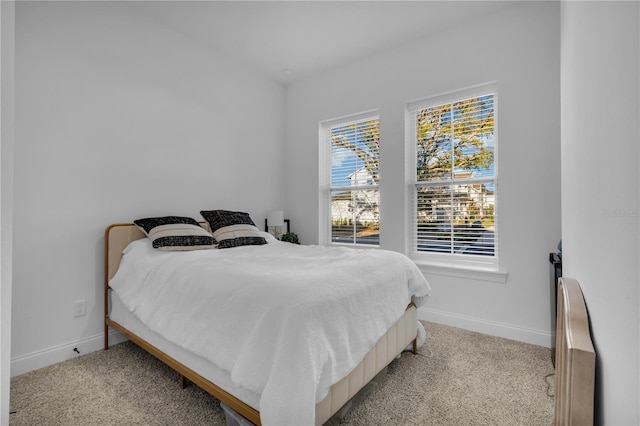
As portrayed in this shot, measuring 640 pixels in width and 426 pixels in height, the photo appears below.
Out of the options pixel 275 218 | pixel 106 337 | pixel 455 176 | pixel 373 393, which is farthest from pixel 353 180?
pixel 106 337

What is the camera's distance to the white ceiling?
8.87 ft

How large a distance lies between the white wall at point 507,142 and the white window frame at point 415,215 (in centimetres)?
7

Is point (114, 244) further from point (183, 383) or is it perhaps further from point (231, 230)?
point (183, 383)

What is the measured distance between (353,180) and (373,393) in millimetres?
2480

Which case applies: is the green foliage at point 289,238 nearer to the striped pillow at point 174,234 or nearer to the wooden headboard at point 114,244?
the striped pillow at point 174,234

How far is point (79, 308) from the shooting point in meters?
2.45

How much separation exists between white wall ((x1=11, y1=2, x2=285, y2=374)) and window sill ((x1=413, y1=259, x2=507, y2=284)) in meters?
2.30

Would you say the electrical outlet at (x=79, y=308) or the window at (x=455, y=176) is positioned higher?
the window at (x=455, y=176)

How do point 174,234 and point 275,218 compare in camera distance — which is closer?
point 174,234

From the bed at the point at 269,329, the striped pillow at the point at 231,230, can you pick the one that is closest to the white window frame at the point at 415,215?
the bed at the point at 269,329

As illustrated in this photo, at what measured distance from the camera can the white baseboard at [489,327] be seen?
2561 millimetres

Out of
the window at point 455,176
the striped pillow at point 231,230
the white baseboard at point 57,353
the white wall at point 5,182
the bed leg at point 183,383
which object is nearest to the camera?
the white wall at point 5,182

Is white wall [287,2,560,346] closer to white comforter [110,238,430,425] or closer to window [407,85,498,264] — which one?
window [407,85,498,264]

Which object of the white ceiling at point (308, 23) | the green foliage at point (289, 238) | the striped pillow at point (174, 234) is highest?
the white ceiling at point (308, 23)
